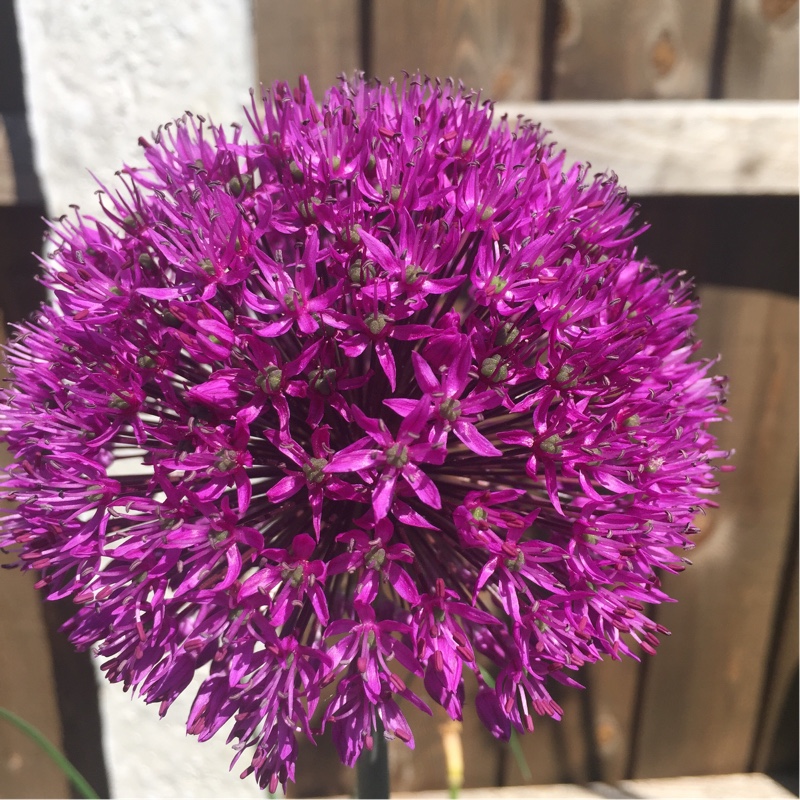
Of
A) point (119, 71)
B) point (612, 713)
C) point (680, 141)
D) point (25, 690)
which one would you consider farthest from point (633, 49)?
point (25, 690)

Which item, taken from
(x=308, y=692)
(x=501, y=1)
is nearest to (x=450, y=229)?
(x=308, y=692)

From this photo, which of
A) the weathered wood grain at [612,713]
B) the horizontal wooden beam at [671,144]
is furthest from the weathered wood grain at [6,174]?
the weathered wood grain at [612,713]

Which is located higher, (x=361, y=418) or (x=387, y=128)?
(x=387, y=128)

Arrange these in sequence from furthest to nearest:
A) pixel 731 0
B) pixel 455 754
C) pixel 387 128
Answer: pixel 731 0
pixel 455 754
pixel 387 128

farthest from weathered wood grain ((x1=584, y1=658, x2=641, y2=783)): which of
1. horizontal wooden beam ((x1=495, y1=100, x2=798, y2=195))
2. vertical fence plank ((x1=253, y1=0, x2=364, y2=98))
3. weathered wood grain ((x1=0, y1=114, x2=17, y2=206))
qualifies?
weathered wood grain ((x1=0, y1=114, x2=17, y2=206))

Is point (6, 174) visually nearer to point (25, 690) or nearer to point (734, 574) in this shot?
point (25, 690)

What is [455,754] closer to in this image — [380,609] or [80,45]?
[380,609]
